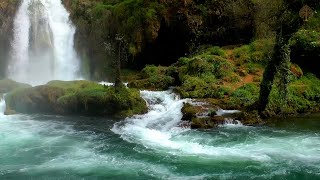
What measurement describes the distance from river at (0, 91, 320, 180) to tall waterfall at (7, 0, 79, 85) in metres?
10.2

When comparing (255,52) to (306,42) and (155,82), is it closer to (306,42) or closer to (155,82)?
(306,42)

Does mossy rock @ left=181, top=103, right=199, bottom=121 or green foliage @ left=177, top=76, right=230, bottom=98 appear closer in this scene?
mossy rock @ left=181, top=103, right=199, bottom=121

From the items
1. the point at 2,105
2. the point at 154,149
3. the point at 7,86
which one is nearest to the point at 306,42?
the point at 154,149

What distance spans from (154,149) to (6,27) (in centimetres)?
2006

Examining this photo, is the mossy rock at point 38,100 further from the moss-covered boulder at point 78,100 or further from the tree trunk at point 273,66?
the tree trunk at point 273,66

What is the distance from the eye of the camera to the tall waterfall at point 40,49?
103 feet

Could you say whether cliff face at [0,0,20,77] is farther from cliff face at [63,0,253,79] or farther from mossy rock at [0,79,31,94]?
mossy rock at [0,79,31,94]

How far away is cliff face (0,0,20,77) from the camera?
3170cm

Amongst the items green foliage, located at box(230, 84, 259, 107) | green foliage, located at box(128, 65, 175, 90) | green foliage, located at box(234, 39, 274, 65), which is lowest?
green foliage, located at box(230, 84, 259, 107)

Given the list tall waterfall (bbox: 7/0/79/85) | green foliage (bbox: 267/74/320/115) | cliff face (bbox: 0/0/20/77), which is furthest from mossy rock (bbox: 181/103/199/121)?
cliff face (bbox: 0/0/20/77)

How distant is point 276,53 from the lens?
63.2 feet

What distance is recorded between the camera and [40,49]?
31.2 meters

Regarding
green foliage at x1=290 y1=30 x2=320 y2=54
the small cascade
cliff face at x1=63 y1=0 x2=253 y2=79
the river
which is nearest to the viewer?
the river

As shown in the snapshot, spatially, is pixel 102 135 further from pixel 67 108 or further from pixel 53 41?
pixel 53 41
